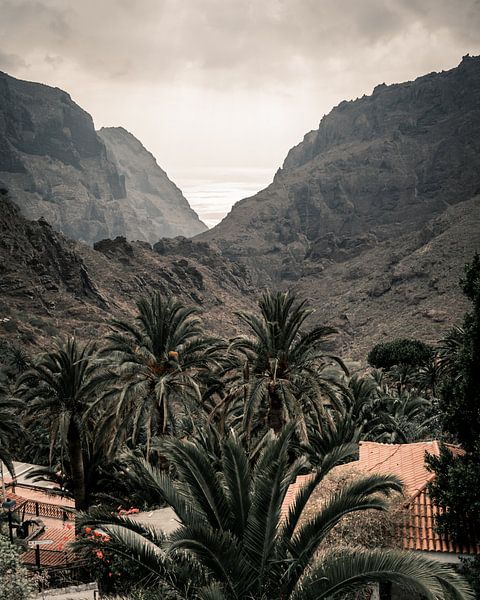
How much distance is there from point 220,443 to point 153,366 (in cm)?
535

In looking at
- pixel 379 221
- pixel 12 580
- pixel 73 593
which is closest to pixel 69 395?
pixel 73 593

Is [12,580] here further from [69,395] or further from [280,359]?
[69,395]

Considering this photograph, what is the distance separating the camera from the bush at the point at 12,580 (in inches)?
322

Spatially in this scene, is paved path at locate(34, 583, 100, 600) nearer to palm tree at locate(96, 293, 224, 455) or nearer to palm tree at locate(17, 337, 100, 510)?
palm tree at locate(96, 293, 224, 455)

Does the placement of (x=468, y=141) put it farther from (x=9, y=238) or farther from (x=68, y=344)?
(x=68, y=344)

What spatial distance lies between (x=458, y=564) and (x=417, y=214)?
162102 mm

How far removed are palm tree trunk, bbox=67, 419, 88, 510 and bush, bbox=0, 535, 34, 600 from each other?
9.05 metres

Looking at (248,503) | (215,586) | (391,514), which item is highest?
(248,503)

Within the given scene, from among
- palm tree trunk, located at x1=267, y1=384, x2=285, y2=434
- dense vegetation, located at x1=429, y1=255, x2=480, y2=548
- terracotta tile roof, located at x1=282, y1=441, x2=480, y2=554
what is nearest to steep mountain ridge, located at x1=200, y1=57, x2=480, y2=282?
palm tree trunk, located at x1=267, y1=384, x2=285, y2=434

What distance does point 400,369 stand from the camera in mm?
46250

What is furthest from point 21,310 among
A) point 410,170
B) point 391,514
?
point 410,170

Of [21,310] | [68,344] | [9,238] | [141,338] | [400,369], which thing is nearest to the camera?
[141,338]

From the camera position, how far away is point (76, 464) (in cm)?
1764

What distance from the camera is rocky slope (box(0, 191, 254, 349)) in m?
61.0
